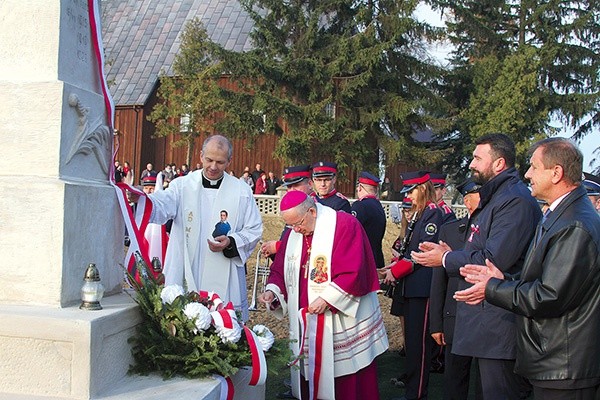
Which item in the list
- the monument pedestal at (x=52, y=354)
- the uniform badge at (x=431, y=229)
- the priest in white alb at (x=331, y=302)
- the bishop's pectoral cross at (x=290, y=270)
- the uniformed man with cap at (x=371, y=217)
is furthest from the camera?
the uniformed man with cap at (x=371, y=217)

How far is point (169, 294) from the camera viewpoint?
11.6 feet

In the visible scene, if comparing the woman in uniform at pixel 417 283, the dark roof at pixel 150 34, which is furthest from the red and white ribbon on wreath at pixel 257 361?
the dark roof at pixel 150 34

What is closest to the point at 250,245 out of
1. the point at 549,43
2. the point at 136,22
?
the point at 549,43

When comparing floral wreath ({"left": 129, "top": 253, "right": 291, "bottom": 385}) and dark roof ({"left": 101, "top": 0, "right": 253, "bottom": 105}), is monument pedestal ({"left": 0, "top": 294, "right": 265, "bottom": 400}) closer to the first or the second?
floral wreath ({"left": 129, "top": 253, "right": 291, "bottom": 385})

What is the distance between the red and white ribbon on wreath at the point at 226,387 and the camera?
136 inches

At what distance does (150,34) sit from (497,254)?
32381 millimetres

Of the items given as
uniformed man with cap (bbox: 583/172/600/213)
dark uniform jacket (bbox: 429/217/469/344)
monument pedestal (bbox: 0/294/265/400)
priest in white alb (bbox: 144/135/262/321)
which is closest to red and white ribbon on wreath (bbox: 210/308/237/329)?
monument pedestal (bbox: 0/294/265/400)

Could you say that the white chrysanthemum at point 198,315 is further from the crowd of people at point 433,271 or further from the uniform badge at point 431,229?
the uniform badge at point 431,229

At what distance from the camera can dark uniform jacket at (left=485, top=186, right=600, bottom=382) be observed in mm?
3107

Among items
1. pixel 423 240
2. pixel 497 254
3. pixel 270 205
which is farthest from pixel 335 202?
pixel 270 205

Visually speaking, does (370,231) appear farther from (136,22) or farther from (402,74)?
(136,22)

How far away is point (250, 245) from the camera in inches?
195

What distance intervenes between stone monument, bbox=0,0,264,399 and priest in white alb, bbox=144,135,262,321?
1.25 meters

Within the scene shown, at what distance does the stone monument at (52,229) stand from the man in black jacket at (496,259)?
1.61 metres
